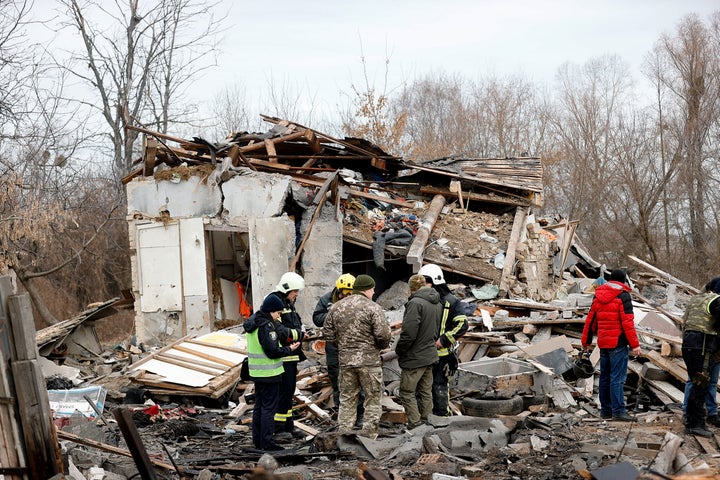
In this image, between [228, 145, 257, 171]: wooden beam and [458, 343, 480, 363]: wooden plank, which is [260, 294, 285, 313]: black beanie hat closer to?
[458, 343, 480, 363]: wooden plank

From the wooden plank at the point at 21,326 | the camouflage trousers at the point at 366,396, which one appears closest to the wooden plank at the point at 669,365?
the camouflage trousers at the point at 366,396

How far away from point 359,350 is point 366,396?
21.9 inches

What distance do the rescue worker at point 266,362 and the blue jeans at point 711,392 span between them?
446 centimetres

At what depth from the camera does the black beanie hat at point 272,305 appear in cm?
794

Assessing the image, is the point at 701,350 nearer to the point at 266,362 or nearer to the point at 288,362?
the point at 288,362

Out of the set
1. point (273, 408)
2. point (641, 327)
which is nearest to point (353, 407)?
point (273, 408)

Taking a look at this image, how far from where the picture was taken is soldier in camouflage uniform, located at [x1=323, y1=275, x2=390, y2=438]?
781 centimetres

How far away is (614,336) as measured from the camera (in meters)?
8.36

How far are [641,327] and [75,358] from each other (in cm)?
1049

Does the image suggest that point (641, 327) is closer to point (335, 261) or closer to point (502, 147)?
point (335, 261)

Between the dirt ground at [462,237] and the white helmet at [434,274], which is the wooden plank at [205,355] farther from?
the dirt ground at [462,237]

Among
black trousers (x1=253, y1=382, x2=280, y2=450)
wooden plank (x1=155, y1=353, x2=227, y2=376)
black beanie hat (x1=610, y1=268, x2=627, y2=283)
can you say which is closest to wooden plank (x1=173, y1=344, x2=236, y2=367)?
wooden plank (x1=155, y1=353, x2=227, y2=376)

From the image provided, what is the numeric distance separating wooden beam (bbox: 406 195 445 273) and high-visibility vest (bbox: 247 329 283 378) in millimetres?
6937

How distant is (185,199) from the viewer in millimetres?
14852
